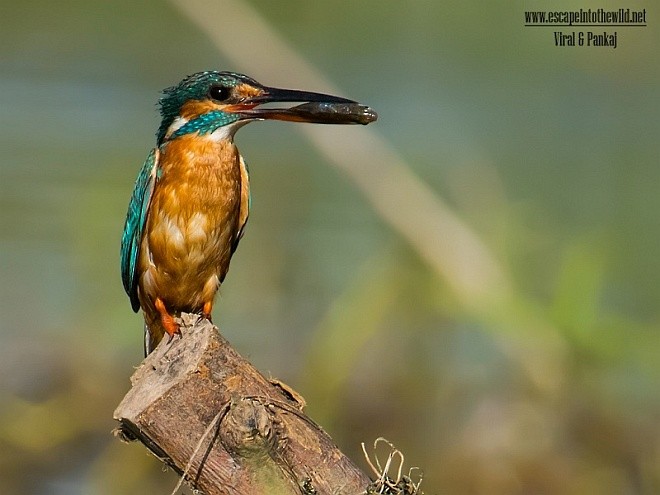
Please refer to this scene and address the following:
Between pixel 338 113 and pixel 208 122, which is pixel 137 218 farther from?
pixel 338 113

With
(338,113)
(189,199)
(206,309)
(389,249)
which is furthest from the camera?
(389,249)

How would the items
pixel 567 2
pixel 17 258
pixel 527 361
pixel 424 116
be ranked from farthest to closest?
1. pixel 424 116
2. pixel 567 2
3. pixel 17 258
4. pixel 527 361

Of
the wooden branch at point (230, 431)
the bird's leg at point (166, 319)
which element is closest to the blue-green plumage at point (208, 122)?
the bird's leg at point (166, 319)

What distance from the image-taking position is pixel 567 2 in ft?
27.4

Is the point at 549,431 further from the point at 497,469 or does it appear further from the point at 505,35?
the point at 505,35

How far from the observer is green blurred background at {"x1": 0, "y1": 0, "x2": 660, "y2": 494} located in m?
5.29

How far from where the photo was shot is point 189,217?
4.13m

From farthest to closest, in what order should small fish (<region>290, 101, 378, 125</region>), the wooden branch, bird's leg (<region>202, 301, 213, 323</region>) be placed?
bird's leg (<region>202, 301, 213, 323</region>)
small fish (<region>290, 101, 378, 125</region>)
the wooden branch

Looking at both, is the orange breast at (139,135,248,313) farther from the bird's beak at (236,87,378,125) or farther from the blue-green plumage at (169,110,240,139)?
the bird's beak at (236,87,378,125)

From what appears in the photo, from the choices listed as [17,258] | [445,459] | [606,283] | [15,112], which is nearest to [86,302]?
[17,258]

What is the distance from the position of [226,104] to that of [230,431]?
1.53 m

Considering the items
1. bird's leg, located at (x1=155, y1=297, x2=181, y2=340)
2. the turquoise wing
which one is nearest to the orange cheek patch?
the turquoise wing

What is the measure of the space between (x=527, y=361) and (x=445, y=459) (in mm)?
533

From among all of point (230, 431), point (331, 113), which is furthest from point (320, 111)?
point (230, 431)
